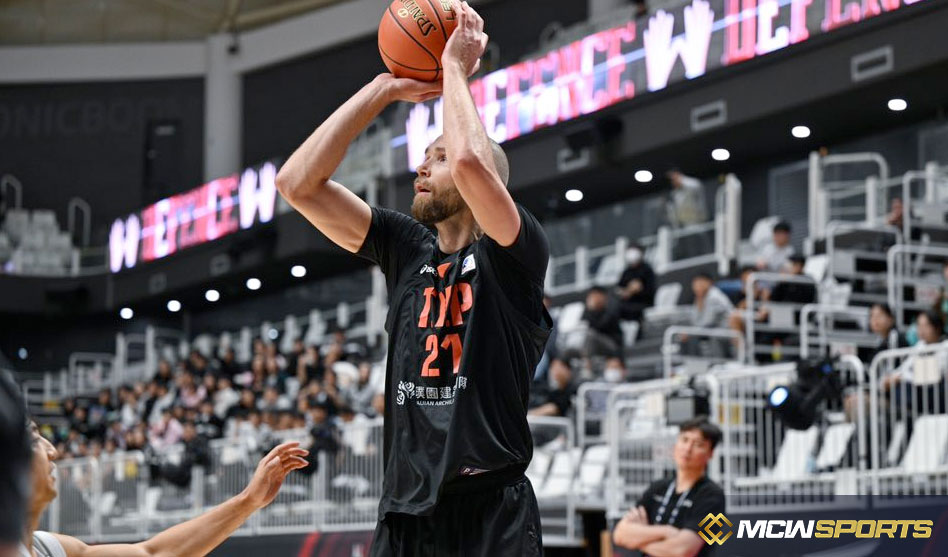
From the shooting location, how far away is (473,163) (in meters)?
3.21

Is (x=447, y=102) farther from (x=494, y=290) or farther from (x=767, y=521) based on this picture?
(x=767, y=521)

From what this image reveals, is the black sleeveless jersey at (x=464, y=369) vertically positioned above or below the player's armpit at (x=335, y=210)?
below

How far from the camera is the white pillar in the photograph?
107 ft

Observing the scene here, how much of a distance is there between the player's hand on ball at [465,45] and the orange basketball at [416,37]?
0.51 feet

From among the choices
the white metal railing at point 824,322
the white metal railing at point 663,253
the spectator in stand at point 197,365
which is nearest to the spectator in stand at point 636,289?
the white metal railing at point 663,253

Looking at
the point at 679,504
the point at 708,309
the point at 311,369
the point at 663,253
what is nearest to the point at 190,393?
the point at 311,369

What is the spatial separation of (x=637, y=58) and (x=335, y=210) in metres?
14.6

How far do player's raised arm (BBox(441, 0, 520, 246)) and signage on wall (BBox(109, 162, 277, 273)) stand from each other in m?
22.2

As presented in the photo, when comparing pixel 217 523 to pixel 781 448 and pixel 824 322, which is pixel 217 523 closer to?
pixel 781 448

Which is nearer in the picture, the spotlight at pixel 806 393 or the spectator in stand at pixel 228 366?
the spotlight at pixel 806 393

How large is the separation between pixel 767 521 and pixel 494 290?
305 centimetres

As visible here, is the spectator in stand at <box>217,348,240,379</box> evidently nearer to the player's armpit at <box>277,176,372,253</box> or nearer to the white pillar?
the white pillar

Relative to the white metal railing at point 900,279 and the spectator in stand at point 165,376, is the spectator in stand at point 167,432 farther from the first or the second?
the white metal railing at point 900,279

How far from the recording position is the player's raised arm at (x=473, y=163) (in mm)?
3217
